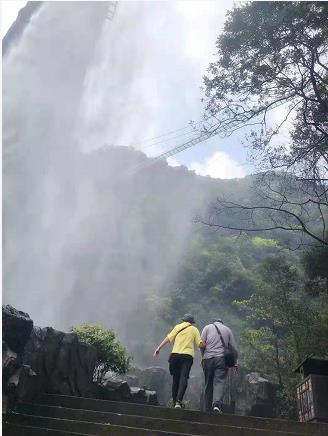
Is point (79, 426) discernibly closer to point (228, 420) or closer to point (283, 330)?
point (228, 420)

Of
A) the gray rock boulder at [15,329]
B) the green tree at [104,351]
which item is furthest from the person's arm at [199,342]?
the green tree at [104,351]

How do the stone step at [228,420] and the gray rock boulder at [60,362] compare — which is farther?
the gray rock boulder at [60,362]

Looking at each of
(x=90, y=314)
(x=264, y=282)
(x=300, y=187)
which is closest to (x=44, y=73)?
(x=90, y=314)

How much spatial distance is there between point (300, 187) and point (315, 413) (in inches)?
194

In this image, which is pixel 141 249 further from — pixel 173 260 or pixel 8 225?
pixel 8 225

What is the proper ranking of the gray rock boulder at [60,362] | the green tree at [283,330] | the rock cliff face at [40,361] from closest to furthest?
the rock cliff face at [40,361] → the gray rock boulder at [60,362] → the green tree at [283,330]

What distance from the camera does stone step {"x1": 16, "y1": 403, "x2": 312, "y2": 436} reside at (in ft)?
15.0

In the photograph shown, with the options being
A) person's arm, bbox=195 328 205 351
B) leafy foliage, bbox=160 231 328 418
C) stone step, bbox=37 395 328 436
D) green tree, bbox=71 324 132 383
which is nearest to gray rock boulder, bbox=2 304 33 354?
stone step, bbox=37 395 328 436

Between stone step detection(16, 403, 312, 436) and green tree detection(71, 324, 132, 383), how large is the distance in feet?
11.0

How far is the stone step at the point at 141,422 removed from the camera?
456cm

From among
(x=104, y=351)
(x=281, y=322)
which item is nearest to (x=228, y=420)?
(x=104, y=351)

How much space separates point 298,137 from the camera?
9.45 m

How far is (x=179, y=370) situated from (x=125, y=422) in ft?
5.22

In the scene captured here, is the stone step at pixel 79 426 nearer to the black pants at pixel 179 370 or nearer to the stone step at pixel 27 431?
the stone step at pixel 27 431
